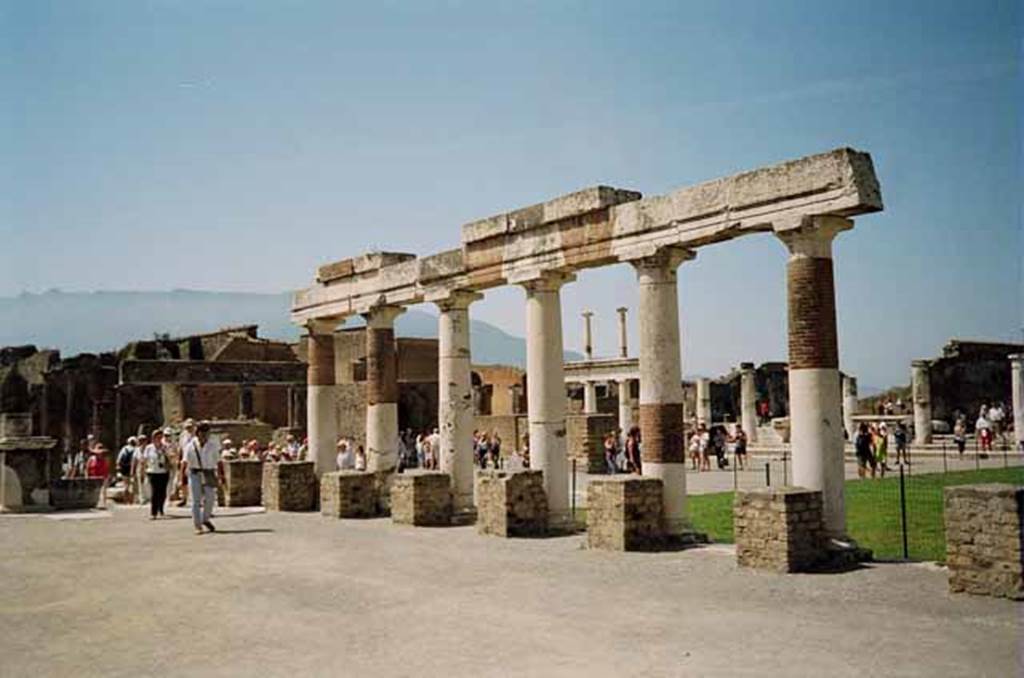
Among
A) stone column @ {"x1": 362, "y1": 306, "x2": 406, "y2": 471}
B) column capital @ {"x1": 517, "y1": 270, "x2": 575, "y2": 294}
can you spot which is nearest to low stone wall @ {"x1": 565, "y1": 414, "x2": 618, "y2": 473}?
stone column @ {"x1": 362, "y1": 306, "x2": 406, "y2": 471}

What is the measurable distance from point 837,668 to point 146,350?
40661mm

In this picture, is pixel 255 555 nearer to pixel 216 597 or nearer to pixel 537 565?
pixel 216 597

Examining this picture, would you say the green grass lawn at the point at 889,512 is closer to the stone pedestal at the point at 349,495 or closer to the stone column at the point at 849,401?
the stone pedestal at the point at 349,495

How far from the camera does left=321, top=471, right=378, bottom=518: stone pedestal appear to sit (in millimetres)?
17703

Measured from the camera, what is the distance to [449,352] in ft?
56.5

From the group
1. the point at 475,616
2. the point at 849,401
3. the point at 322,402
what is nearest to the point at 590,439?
the point at 322,402

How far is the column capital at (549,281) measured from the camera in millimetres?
15023

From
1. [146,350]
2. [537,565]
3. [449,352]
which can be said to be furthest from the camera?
[146,350]

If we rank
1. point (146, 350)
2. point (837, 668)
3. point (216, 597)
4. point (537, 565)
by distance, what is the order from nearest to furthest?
point (837, 668) < point (216, 597) < point (537, 565) < point (146, 350)

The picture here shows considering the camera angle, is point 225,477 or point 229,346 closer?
point 225,477

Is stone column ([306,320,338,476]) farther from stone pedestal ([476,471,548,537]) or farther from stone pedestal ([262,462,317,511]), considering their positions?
stone pedestal ([476,471,548,537])

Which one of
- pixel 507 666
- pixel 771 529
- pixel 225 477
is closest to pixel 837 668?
pixel 507 666

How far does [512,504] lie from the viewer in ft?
47.3

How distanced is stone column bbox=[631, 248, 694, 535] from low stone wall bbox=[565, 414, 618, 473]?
703 inches
